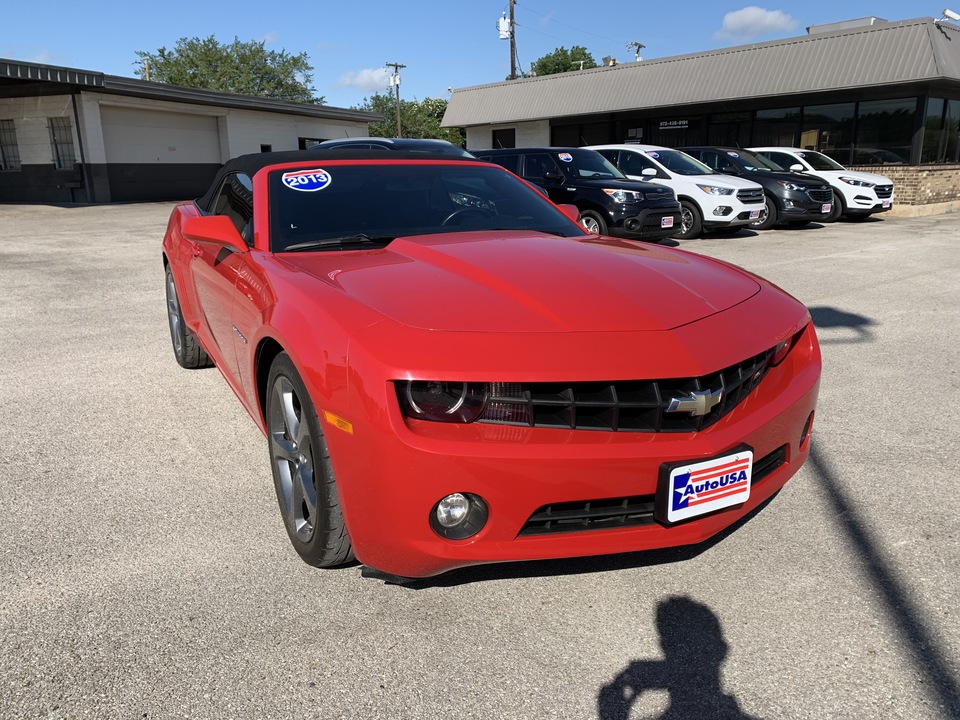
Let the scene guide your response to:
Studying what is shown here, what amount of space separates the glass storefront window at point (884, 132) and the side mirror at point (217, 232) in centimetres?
2082

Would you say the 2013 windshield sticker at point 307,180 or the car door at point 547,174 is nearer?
the 2013 windshield sticker at point 307,180

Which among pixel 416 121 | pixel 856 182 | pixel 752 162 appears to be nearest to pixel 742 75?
pixel 856 182

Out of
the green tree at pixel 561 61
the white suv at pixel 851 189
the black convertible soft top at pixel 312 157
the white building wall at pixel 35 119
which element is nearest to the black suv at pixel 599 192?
the white suv at pixel 851 189

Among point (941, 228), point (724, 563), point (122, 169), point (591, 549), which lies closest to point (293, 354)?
point (591, 549)

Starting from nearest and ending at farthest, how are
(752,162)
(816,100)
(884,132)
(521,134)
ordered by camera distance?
(752,162), (884,132), (816,100), (521,134)

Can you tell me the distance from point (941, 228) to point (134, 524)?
56.6 feet

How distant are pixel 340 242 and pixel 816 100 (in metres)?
21.6

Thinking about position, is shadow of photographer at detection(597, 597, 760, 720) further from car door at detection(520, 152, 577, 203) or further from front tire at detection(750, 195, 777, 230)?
front tire at detection(750, 195, 777, 230)

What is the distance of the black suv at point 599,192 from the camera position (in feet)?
37.5

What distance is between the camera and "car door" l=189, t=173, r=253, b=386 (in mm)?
3352

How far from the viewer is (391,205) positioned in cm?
354

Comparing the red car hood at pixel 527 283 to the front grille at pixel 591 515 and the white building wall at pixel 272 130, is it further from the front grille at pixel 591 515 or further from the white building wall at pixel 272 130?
the white building wall at pixel 272 130

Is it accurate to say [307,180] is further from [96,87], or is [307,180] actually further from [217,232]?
[96,87]

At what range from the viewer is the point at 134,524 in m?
2.99
